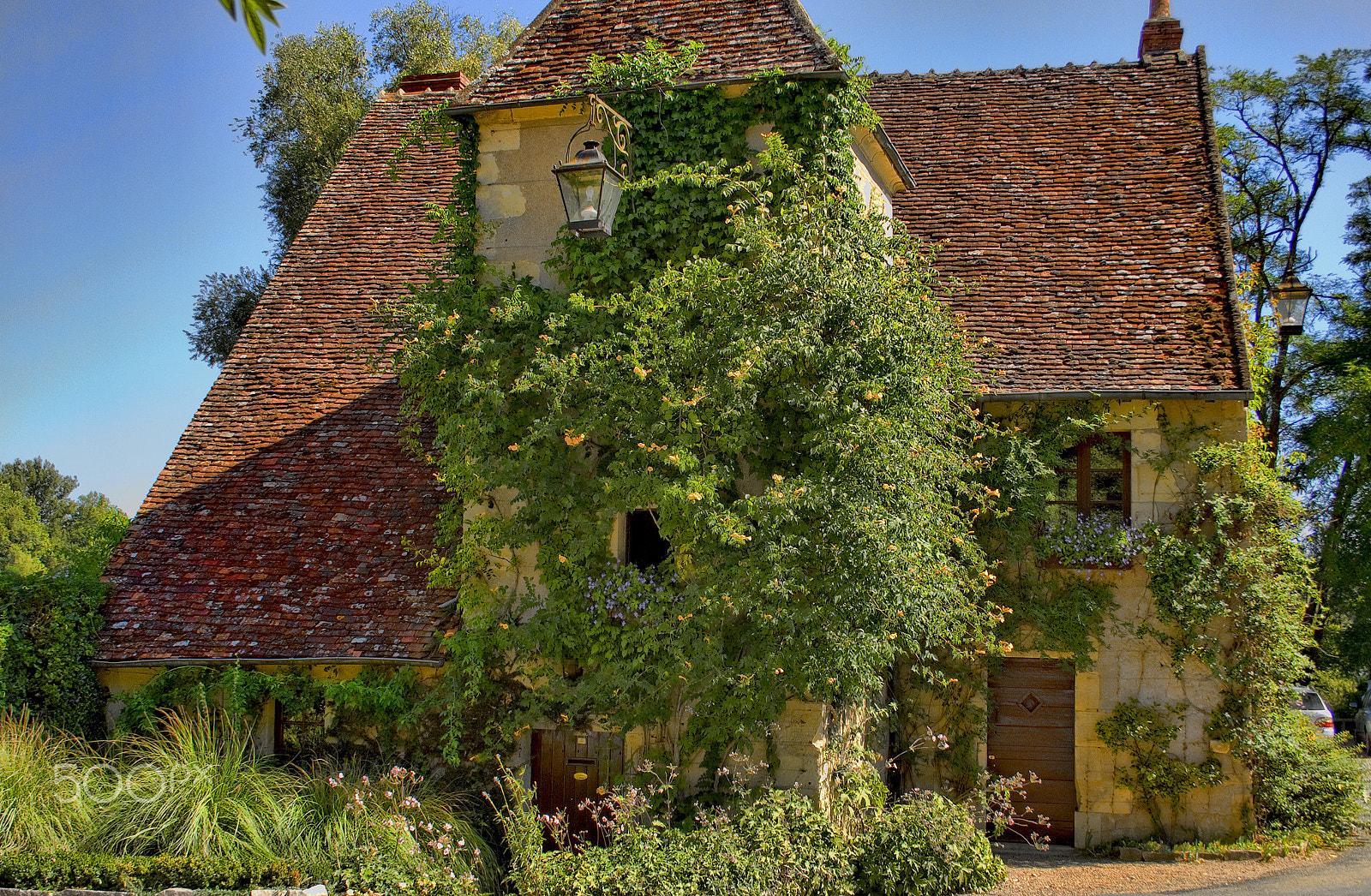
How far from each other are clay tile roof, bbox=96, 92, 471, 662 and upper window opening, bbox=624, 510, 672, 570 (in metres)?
1.94

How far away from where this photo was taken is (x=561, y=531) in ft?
28.4

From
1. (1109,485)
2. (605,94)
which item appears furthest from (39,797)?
(1109,485)

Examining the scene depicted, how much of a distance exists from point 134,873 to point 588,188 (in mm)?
6244

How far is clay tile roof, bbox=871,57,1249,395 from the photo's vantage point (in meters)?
10.4

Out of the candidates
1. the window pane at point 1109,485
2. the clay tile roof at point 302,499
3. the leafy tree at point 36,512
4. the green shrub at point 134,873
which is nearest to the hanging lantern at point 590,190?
the clay tile roof at point 302,499

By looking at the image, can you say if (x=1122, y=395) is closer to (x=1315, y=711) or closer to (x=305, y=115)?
(x=1315, y=711)

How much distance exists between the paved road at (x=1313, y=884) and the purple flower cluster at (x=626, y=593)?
15.6ft

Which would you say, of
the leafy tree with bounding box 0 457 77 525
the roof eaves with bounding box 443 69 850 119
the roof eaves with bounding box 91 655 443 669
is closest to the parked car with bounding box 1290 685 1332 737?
the roof eaves with bounding box 443 69 850 119

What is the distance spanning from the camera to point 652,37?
32.4 feet

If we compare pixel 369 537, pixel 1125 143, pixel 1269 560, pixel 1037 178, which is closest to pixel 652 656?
pixel 369 537

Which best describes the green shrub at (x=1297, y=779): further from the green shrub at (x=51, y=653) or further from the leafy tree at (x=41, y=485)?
the leafy tree at (x=41, y=485)

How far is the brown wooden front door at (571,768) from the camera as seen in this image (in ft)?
30.6

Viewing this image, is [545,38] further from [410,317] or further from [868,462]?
[868,462]

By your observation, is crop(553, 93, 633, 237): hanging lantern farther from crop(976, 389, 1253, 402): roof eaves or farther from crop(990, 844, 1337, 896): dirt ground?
crop(990, 844, 1337, 896): dirt ground
